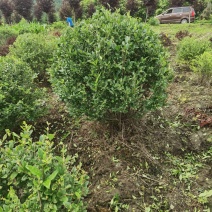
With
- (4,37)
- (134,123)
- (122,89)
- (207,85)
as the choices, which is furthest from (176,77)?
(4,37)

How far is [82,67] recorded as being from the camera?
290 cm

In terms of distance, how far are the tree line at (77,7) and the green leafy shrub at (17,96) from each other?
15344mm

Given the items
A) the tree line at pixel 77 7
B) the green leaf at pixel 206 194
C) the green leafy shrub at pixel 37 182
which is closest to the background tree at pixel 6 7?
the tree line at pixel 77 7

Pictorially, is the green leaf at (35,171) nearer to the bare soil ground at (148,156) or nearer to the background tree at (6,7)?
the bare soil ground at (148,156)

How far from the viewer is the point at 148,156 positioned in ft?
10.2

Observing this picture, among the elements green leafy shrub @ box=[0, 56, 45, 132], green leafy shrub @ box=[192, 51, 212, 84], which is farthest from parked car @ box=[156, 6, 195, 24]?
green leafy shrub @ box=[0, 56, 45, 132]

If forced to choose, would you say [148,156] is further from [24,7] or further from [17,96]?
[24,7]

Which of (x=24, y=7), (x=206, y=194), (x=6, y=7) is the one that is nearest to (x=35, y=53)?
(x=206, y=194)

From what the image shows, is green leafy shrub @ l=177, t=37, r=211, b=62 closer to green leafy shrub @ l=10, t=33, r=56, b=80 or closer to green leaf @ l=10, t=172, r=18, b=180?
green leafy shrub @ l=10, t=33, r=56, b=80

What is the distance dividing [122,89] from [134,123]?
2.64 feet

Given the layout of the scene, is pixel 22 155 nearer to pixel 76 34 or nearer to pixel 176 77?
pixel 76 34

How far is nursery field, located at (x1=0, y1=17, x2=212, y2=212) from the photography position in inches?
106

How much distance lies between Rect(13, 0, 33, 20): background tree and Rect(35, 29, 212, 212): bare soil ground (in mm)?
22911

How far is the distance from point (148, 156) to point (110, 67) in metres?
1.23
